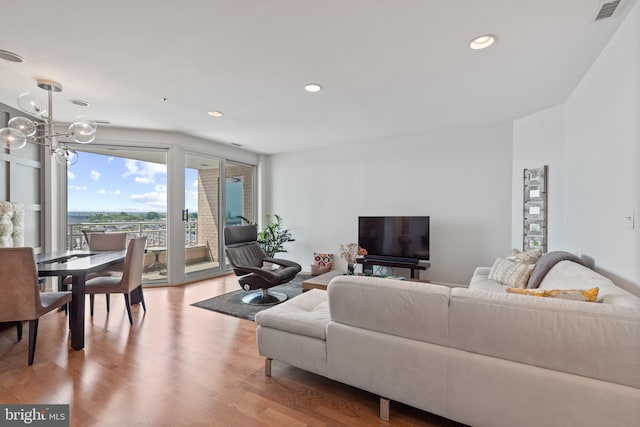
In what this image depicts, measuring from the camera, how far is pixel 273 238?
577cm

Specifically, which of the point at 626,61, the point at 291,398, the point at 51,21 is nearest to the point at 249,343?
the point at 291,398

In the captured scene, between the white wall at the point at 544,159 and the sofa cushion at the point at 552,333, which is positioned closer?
the sofa cushion at the point at 552,333

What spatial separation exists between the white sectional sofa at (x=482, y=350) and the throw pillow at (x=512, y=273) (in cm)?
85

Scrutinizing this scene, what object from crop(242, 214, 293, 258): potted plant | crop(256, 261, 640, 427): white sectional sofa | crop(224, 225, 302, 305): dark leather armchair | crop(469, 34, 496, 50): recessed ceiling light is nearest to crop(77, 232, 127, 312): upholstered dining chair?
crop(224, 225, 302, 305): dark leather armchair

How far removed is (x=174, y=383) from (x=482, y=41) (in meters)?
3.27

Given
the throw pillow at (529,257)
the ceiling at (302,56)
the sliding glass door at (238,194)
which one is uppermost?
the ceiling at (302,56)

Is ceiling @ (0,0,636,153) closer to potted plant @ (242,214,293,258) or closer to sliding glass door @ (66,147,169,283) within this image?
sliding glass door @ (66,147,169,283)

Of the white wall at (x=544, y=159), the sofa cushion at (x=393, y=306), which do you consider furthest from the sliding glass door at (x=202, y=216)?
the white wall at (x=544, y=159)

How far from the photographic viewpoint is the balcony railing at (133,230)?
4492 millimetres

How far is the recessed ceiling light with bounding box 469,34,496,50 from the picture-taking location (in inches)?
81.6

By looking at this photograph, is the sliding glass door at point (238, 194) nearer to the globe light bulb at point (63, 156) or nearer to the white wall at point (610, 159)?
the globe light bulb at point (63, 156)

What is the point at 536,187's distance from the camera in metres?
3.59

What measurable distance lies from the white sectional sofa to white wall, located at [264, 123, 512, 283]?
2.38 meters

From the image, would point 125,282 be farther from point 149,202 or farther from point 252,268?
point 149,202
